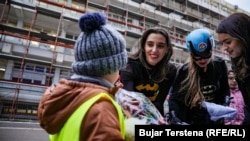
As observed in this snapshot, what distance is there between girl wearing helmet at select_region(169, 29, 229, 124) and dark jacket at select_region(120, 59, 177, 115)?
74 millimetres

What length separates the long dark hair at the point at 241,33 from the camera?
1268mm

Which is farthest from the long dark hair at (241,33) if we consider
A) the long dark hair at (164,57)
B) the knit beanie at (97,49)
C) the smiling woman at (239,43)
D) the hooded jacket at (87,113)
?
the hooded jacket at (87,113)

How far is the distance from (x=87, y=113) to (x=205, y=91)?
1.10 metres

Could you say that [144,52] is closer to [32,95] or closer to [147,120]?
[147,120]

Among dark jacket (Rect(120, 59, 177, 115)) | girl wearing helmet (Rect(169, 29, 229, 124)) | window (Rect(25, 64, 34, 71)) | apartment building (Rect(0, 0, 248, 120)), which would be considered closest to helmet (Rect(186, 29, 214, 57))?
girl wearing helmet (Rect(169, 29, 229, 124))

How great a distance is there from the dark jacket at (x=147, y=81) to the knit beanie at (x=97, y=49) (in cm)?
62

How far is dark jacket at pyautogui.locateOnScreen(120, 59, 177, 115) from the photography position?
1.48m

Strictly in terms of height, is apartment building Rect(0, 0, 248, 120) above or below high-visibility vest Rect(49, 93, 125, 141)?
above

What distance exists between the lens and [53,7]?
39.2ft

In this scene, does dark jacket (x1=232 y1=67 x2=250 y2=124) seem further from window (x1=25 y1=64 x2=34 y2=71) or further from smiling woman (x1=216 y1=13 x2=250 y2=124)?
window (x1=25 y1=64 x2=34 y2=71)

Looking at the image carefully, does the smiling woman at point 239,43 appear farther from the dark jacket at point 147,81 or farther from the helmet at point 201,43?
the dark jacket at point 147,81

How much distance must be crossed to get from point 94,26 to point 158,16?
56.3ft

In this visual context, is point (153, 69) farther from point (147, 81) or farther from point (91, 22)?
point (91, 22)

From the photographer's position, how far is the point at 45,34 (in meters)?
10.2
